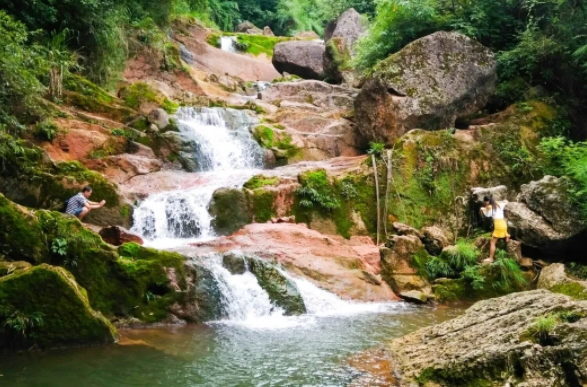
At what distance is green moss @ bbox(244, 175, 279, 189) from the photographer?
15094mm

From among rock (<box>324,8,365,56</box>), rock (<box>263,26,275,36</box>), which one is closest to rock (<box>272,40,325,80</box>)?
rock (<box>324,8,365,56</box>)

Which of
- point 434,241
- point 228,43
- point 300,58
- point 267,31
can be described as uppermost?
point 267,31

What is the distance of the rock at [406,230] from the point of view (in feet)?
45.6

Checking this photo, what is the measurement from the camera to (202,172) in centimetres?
1797

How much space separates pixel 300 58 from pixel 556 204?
22228 millimetres

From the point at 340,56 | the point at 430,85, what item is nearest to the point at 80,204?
the point at 430,85

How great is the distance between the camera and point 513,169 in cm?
1647

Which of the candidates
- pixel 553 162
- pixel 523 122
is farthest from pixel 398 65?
pixel 553 162

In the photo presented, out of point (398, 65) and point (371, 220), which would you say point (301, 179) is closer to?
point (371, 220)

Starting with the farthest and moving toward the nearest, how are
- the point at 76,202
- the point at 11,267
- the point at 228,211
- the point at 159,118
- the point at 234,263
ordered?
the point at 159,118 < the point at 228,211 < the point at 76,202 < the point at 234,263 < the point at 11,267

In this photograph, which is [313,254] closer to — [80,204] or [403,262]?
[403,262]

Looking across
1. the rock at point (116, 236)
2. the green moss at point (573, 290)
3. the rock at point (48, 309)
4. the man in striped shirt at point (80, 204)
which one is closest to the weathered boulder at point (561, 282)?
the green moss at point (573, 290)

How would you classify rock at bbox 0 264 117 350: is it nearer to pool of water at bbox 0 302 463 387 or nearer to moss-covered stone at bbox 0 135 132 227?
pool of water at bbox 0 302 463 387

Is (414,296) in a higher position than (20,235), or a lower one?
lower
